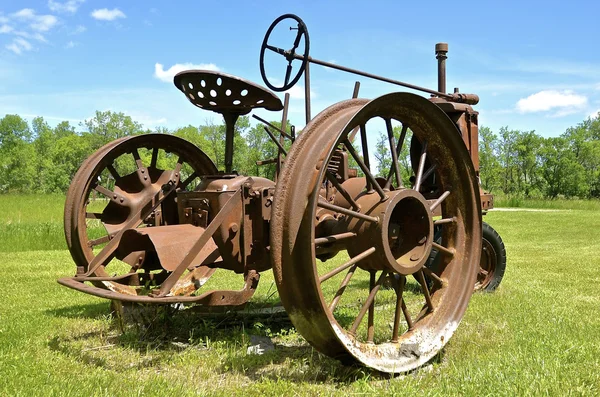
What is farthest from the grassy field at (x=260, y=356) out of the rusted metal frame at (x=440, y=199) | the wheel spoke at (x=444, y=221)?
the rusted metal frame at (x=440, y=199)

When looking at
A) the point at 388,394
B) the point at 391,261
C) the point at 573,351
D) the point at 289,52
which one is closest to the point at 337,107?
the point at 391,261

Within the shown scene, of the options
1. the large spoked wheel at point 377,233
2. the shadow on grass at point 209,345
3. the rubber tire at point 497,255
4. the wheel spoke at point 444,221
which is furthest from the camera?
the rubber tire at point 497,255

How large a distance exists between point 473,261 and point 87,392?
281cm

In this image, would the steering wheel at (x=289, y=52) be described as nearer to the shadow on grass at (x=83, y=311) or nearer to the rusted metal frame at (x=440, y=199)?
the rusted metal frame at (x=440, y=199)

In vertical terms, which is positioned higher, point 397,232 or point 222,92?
point 222,92

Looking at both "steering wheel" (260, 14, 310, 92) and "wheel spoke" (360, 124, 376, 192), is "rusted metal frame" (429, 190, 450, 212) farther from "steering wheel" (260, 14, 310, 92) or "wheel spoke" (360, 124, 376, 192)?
"steering wheel" (260, 14, 310, 92)

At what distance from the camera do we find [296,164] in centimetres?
301

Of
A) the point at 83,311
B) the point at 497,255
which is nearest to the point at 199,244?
the point at 83,311

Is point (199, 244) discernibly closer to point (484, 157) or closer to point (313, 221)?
point (313, 221)

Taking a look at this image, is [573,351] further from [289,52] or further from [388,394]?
[289,52]

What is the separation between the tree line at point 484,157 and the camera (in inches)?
2186

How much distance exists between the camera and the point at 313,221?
2.90m

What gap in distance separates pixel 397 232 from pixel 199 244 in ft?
4.43

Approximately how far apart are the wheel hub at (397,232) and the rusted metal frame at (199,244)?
858 mm
